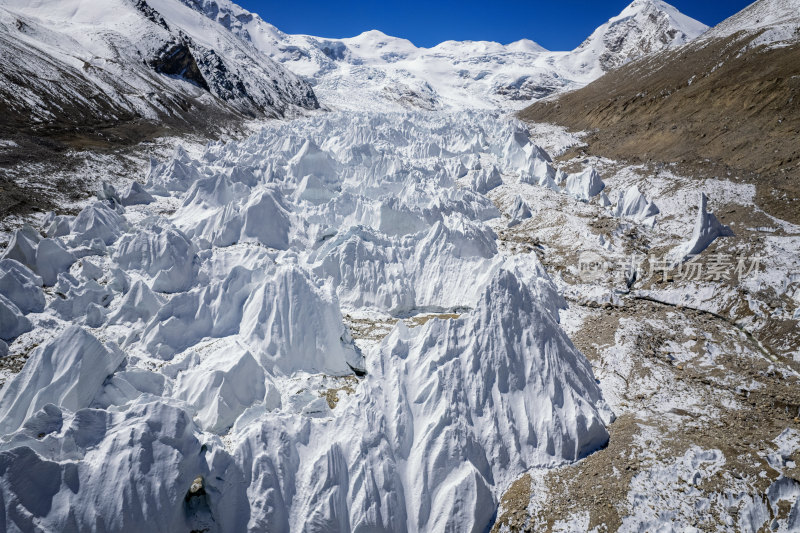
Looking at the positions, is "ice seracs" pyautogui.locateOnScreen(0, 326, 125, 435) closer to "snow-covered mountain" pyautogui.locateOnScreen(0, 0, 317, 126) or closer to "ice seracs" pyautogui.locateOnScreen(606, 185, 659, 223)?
"ice seracs" pyautogui.locateOnScreen(606, 185, 659, 223)

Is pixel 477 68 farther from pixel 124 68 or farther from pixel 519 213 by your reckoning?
pixel 519 213

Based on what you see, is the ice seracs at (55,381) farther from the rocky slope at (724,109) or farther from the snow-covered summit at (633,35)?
the snow-covered summit at (633,35)

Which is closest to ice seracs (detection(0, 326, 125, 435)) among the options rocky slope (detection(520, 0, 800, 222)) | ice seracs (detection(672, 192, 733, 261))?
ice seracs (detection(672, 192, 733, 261))

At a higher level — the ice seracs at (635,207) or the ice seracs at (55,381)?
the ice seracs at (635,207)

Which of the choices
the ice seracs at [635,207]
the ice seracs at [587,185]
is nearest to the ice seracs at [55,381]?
the ice seracs at [635,207]

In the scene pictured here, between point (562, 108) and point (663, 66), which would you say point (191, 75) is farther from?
point (663, 66)
